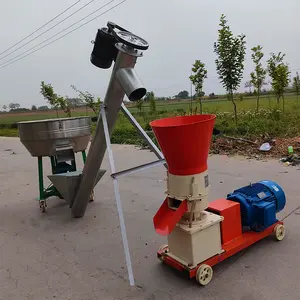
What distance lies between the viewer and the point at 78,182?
120 inches

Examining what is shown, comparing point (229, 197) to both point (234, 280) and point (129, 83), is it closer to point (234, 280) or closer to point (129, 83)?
point (234, 280)

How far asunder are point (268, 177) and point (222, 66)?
486 centimetres

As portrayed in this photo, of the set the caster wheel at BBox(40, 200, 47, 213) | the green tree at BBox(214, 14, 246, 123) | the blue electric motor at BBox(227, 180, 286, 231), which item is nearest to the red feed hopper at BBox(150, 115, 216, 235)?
the blue electric motor at BBox(227, 180, 286, 231)

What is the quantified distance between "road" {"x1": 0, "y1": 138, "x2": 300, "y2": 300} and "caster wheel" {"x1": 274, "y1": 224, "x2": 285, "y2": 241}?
Answer: 0.13 ft

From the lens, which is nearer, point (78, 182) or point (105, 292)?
point (105, 292)

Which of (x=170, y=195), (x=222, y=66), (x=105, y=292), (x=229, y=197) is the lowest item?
(x=105, y=292)

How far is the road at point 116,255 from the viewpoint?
1916 millimetres

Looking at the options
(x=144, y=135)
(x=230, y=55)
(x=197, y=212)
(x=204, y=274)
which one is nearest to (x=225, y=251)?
(x=204, y=274)

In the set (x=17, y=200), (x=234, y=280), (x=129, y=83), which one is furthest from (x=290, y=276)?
(x=17, y=200)

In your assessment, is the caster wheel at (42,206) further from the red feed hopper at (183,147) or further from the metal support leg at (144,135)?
the red feed hopper at (183,147)

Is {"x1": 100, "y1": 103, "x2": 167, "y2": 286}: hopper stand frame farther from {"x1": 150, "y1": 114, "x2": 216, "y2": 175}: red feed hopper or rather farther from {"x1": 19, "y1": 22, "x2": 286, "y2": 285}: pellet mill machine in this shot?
{"x1": 150, "y1": 114, "x2": 216, "y2": 175}: red feed hopper

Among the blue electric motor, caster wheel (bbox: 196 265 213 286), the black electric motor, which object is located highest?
the black electric motor

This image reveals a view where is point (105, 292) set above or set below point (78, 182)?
below

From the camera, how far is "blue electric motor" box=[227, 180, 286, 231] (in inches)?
89.0
